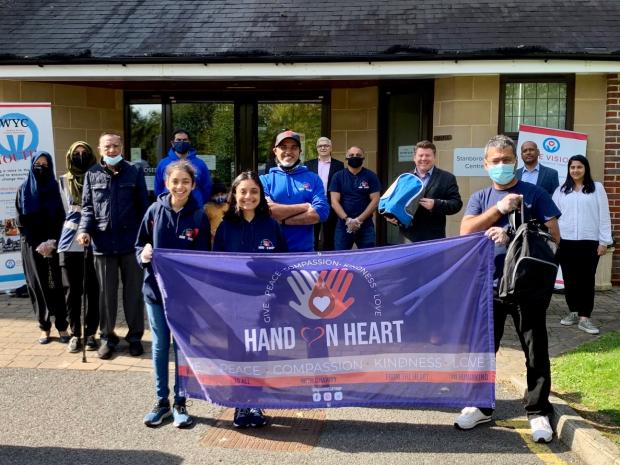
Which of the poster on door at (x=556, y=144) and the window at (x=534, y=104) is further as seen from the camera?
the window at (x=534, y=104)

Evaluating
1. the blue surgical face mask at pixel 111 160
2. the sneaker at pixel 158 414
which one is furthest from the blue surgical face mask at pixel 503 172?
the blue surgical face mask at pixel 111 160

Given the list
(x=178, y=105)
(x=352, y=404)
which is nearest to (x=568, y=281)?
(x=352, y=404)

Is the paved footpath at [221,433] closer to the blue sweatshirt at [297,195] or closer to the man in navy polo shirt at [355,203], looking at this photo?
the blue sweatshirt at [297,195]

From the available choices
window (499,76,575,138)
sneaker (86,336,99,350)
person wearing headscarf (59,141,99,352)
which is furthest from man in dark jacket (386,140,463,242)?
window (499,76,575,138)

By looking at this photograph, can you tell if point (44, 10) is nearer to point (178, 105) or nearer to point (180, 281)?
point (178, 105)

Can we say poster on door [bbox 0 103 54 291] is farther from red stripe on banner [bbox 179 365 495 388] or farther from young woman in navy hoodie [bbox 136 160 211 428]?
red stripe on banner [bbox 179 365 495 388]

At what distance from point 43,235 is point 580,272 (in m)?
5.91

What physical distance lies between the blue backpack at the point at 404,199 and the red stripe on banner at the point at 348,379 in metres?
1.80

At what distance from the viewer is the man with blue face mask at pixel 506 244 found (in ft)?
13.9

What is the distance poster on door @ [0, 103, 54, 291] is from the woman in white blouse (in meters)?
6.52

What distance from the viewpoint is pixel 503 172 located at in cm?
431

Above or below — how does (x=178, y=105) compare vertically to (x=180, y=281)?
above

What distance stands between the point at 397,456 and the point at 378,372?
0.57 meters

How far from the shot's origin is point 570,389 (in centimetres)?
509
